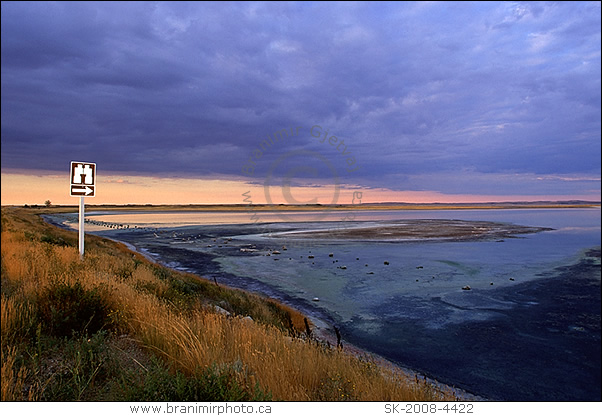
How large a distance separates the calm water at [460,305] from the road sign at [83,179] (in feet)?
26.4

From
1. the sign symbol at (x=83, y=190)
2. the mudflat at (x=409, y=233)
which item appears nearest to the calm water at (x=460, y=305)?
the sign symbol at (x=83, y=190)

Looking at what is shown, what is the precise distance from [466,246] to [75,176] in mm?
30423

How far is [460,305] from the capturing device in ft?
45.7

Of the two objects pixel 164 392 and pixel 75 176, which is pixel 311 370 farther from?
pixel 75 176

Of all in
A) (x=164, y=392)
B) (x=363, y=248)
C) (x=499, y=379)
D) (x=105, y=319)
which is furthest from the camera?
(x=363, y=248)

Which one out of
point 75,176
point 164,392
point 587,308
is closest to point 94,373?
point 164,392

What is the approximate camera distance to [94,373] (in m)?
4.01

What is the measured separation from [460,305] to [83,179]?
13417 millimetres

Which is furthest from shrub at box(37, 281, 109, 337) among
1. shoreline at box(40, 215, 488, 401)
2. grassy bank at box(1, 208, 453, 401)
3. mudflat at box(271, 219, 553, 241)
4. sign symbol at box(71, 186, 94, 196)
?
mudflat at box(271, 219, 553, 241)

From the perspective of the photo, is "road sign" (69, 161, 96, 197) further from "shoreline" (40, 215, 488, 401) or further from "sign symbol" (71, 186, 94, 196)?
"shoreline" (40, 215, 488, 401)

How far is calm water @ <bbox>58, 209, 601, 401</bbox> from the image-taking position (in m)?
8.77

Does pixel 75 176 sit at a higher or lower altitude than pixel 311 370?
higher

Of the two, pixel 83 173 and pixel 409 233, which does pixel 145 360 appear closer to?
pixel 83 173

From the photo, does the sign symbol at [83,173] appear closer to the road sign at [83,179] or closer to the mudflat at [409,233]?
the road sign at [83,179]
